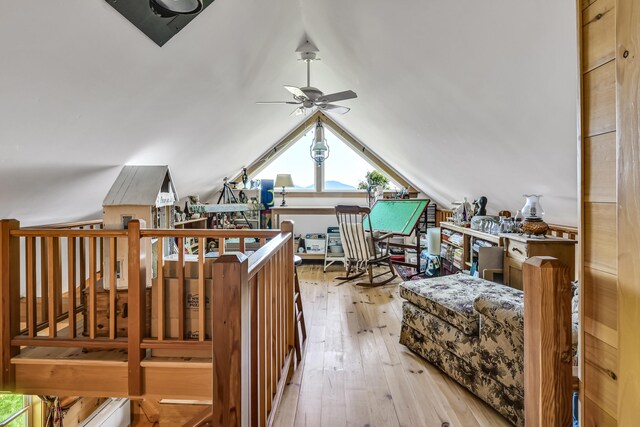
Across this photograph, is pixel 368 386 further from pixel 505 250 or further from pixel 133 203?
pixel 133 203

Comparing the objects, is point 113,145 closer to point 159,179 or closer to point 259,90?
point 159,179

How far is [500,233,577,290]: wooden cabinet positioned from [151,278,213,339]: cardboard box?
2.39 meters

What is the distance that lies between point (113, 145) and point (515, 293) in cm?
320

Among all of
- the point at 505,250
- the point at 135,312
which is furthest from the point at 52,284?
the point at 505,250

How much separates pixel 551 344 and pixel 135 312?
2.07 m

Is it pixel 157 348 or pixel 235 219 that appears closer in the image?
pixel 157 348

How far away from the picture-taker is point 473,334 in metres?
2.06

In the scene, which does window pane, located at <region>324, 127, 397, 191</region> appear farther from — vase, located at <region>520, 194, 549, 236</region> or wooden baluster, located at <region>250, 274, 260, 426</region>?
wooden baluster, located at <region>250, 274, 260, 426</region>

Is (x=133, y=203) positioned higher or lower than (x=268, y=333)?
higher

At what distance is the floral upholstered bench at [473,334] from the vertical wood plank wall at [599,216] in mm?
1031

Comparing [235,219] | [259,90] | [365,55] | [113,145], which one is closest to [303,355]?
[113,145]

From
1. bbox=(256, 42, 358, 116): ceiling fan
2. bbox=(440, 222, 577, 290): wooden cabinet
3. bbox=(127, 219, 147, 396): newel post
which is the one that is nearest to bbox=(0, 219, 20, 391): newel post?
bbox=(127, 219, 147, 396): newel post

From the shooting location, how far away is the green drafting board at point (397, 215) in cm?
479

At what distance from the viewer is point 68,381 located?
6.73 ft
